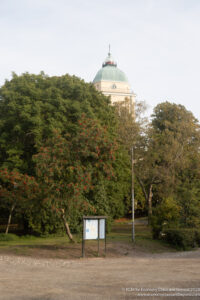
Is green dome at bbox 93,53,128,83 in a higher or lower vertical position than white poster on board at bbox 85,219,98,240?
higher

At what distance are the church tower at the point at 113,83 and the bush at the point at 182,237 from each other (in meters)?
46.9

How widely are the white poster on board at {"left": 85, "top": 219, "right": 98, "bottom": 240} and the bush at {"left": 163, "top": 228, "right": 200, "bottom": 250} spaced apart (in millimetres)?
7926

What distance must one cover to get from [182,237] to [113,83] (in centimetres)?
5225

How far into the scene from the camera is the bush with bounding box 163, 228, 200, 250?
25844 mm

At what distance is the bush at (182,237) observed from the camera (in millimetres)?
25844

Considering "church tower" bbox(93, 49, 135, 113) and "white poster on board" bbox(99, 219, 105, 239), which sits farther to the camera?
"church tower" bbox(93, 49, 135, 113)

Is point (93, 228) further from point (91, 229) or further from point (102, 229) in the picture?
point (102, 229)

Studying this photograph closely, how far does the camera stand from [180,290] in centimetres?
1026

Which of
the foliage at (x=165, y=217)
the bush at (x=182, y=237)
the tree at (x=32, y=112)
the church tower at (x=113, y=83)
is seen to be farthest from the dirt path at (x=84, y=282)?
the church tower at (x=113, y=83)

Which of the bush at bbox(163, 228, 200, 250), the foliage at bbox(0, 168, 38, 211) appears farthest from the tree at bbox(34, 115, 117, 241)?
the bush at bbox(163, 228, 200, 250)

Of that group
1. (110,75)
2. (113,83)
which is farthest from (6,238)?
(110,75)

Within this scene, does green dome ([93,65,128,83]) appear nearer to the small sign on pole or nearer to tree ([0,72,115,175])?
tree ([0,72,115,175])

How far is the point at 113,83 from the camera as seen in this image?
74.4m

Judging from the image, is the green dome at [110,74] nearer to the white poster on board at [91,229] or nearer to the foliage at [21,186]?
the foliage at [21,186]
